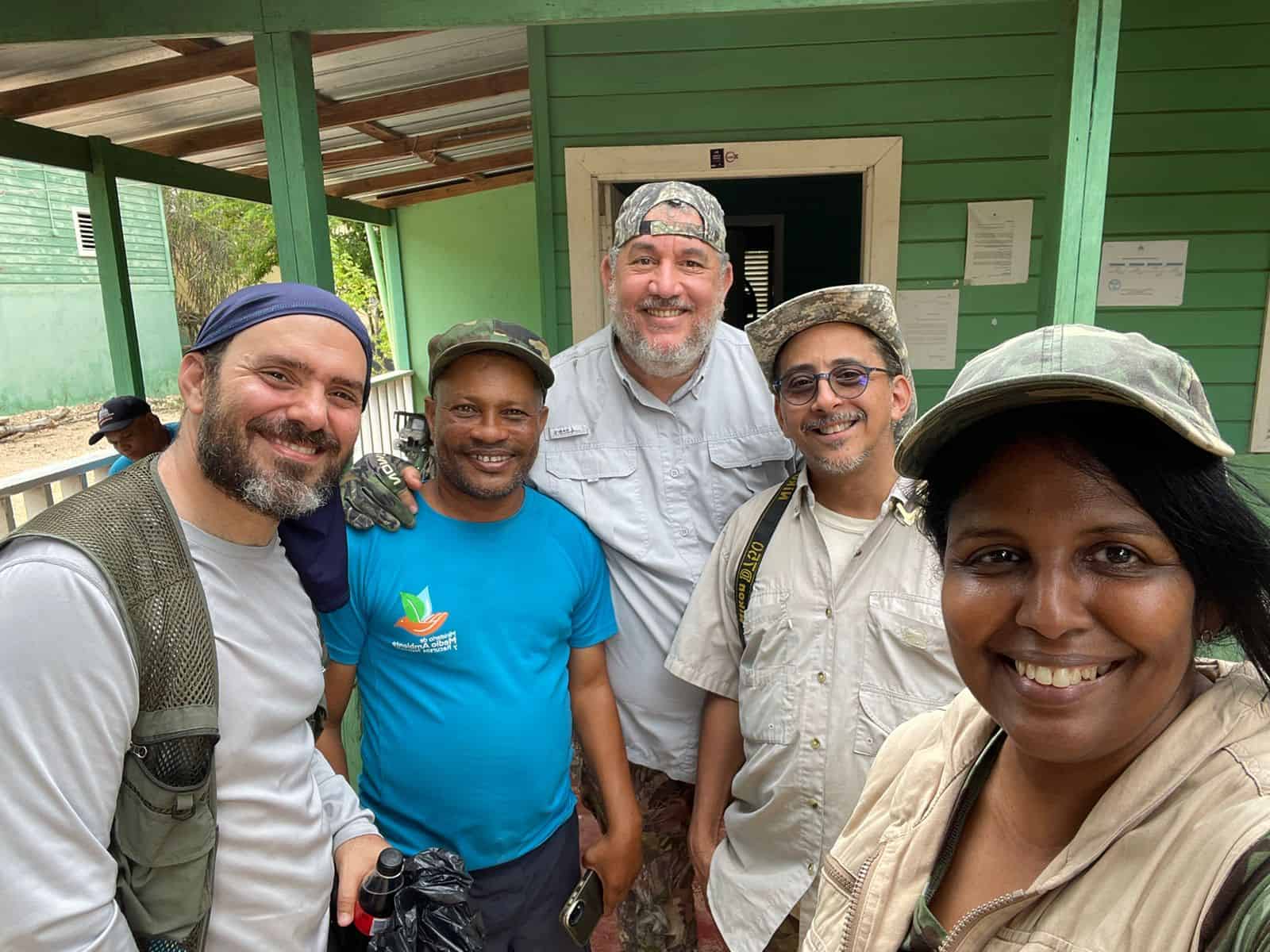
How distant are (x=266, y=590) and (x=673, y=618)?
1087 mm

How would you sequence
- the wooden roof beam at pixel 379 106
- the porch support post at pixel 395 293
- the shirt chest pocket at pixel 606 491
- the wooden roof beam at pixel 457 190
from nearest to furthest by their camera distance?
the shirt chest pocket at pixel 606 491 → the wooden roof beam at pixel 379 106 → the wooden roof beam at pixel 457 190 → the porch support post at pixel 395 293

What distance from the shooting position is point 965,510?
2.92 feet

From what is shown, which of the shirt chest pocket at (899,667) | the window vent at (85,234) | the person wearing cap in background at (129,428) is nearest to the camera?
the shirt chest pocket at (899,667)

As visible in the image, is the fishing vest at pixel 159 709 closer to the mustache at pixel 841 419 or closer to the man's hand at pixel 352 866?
the man's hand at pixel 352 866

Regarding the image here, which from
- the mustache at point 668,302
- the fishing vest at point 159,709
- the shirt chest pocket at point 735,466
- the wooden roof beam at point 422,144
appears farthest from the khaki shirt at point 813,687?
the wooden roof beam at point 422,144

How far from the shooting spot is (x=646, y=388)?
2305 mm

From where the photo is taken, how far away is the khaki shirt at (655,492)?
219cm

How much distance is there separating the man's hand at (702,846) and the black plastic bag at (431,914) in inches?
24.5

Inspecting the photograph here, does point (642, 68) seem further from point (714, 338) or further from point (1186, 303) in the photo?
point (1186, 303)

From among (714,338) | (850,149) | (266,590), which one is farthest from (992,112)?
(266,590)

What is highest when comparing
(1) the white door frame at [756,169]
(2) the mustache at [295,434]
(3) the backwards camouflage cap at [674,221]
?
(1) the white door frame at [756,169]

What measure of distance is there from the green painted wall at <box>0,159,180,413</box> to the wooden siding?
0.02 metres

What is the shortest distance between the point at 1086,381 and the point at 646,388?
1.62m

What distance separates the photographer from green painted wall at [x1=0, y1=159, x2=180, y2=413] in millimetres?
13852
